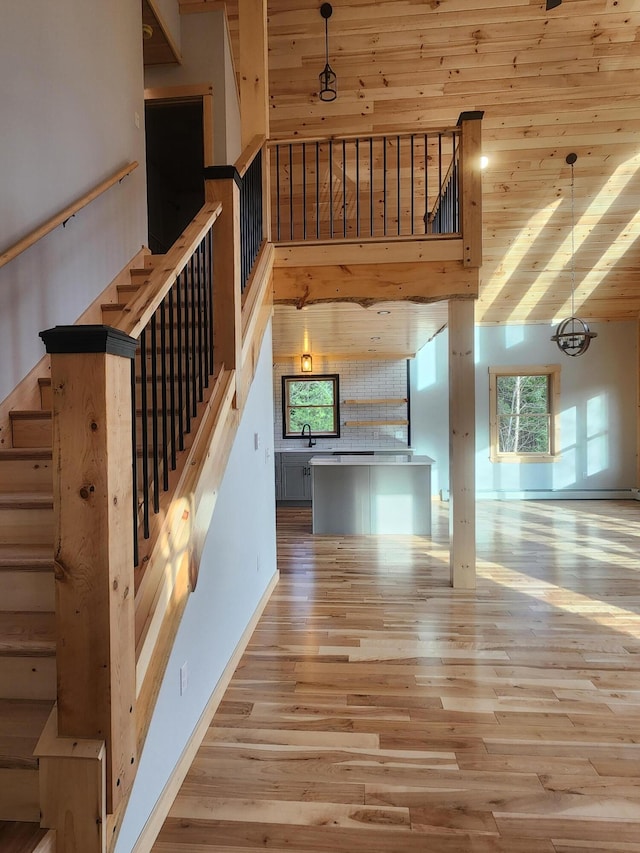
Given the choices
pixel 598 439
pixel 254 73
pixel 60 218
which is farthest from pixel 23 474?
pixel 598 439

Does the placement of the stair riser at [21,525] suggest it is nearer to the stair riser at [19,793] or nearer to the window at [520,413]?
the stair riser at [19,793]

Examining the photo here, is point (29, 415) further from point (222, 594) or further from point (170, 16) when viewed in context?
point (170, 16)

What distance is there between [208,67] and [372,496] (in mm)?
4767

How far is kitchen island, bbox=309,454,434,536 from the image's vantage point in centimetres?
579

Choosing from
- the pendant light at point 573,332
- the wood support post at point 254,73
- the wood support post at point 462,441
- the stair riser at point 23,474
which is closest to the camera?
the stair riser at point 23,474

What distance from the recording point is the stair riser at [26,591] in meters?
1.75

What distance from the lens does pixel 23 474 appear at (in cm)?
220

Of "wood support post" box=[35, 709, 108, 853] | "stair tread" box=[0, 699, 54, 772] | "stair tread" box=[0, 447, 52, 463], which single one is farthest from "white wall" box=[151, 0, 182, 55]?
"wood support post" box=[35, 709, 108, 853]

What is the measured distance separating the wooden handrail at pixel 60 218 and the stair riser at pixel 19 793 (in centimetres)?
213

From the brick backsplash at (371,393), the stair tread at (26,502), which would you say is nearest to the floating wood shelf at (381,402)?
the brick backsplash at (371,393)

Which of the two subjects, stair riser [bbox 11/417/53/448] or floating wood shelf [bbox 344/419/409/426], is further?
floating wood shelf [bbox 344/419/409/426]

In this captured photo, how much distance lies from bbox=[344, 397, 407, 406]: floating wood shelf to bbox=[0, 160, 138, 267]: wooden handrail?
5.26 m

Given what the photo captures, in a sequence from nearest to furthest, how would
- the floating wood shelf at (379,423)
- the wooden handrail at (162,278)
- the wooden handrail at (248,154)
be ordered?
the wooden handrail at (162,278), the wooden handrail at (248,154), the floating wood shelf at (379,423)

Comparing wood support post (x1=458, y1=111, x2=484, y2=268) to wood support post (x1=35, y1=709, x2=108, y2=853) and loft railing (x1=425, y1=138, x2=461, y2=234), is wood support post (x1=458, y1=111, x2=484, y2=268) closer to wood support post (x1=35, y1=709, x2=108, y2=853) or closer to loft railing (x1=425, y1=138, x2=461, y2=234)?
loft railing (x1=425, y1=138, x2=461, y2=234)
